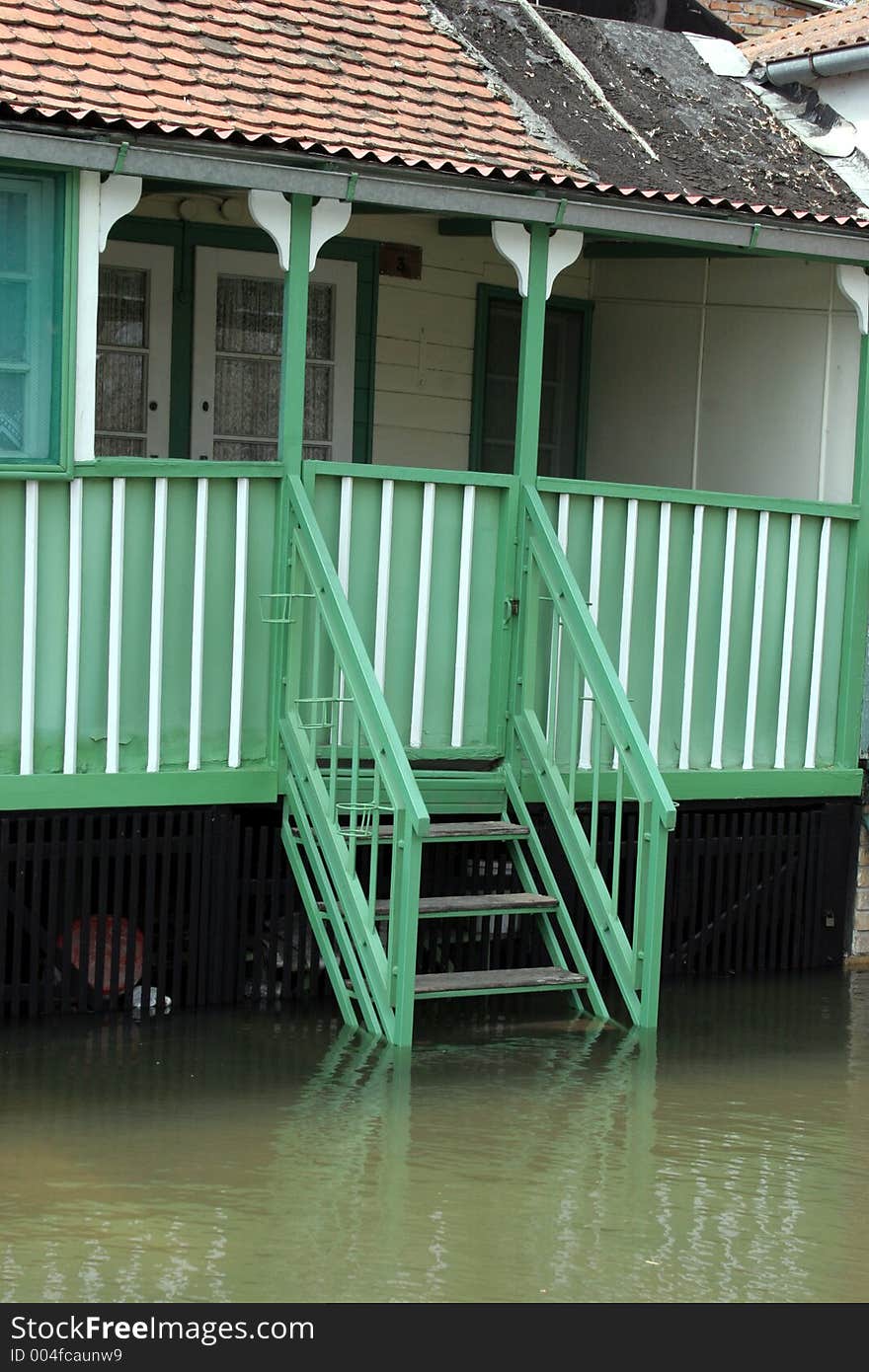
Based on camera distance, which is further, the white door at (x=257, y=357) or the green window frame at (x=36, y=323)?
the white door at (x=257, y=357)

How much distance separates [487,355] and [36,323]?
435 centimetres

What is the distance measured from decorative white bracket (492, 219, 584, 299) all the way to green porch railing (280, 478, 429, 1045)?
5.08 ft

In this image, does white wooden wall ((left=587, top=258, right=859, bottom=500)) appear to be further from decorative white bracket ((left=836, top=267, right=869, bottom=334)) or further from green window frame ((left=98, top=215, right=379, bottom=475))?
green window frame ((left=98, top=215, right=379, bottom=475))

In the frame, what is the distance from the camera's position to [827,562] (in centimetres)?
979

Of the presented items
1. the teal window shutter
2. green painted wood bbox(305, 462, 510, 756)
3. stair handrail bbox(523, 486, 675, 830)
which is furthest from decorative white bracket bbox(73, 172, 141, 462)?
stair handrail bbox(523, 486, 675, 830)

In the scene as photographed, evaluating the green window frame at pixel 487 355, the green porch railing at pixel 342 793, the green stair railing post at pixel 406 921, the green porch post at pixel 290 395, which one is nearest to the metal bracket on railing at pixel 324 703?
the green porch railing at pixel 342 793

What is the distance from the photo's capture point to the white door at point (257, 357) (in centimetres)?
1041

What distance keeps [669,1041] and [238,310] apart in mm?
4650

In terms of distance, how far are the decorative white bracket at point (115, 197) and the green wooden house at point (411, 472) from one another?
0.01m

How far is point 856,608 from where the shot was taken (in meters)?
9.85

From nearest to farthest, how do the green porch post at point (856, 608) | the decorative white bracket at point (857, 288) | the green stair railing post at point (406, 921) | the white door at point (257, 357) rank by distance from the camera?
1. the green stair railing post at point (406, 921)
2. the decorative white bracket at point (857, 288)
3. the green porch post at point (856, 608)
4. the white door at point (257, 357)

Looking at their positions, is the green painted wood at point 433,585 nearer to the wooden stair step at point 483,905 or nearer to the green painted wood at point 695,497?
the green painted wood at point 695,497

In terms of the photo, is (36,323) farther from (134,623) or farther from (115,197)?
(134,623)

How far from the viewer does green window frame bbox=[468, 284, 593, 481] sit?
11.5 m
